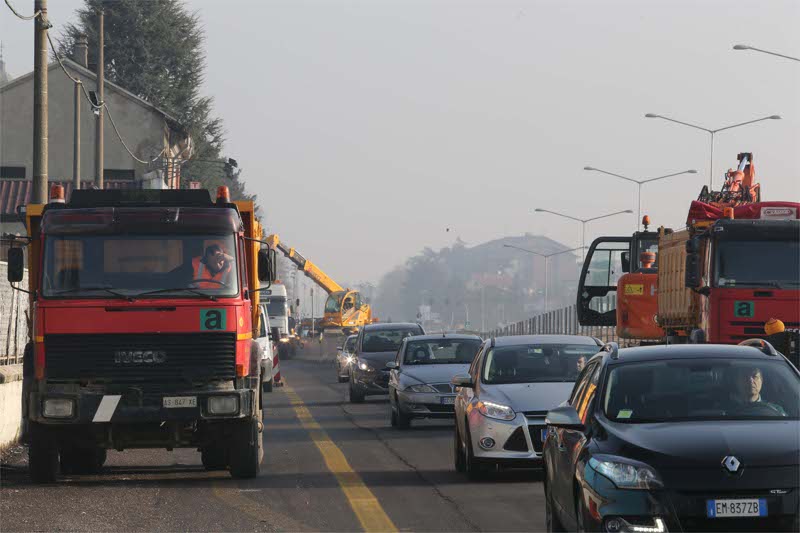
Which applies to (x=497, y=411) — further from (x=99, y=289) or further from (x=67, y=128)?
(x=67, y=128)

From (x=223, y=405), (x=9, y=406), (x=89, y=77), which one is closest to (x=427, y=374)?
(x=9, y=406)

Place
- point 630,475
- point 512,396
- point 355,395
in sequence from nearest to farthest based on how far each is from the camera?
point 630,475 < point 512,396 < point 355,395

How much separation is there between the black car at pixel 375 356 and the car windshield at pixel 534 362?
47.5 ft

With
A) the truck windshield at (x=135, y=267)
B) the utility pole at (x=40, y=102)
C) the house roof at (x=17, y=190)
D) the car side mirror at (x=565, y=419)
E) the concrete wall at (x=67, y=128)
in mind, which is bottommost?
the car side mirror at (x=565, y=419)

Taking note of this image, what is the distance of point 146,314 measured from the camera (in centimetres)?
1454

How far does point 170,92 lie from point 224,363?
7529 cm

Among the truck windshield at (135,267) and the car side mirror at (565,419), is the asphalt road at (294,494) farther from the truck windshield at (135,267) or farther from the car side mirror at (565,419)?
the car side mirror at (565,419)

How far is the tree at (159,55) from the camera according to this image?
285 ft

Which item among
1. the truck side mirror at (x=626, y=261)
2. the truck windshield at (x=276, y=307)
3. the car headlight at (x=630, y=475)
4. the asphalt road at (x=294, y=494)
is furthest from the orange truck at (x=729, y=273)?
the truck windshield at (x=276, y=307)

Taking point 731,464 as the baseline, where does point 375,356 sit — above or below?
below

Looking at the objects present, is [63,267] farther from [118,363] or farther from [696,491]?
[696,491]

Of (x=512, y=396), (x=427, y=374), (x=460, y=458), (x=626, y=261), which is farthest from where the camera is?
(x=626, y=261)

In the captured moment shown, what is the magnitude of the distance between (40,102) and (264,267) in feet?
26.0

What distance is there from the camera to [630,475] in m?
8.11
